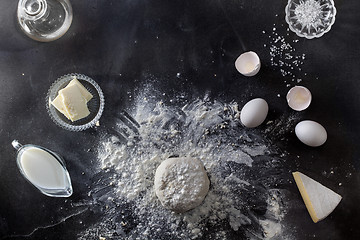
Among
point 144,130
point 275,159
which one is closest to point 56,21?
point 144,130

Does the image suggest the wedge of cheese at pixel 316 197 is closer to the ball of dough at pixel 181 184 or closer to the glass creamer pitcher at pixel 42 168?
the ball of dough at pixel 181 184

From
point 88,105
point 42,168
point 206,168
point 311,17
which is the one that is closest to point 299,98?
point 311,17

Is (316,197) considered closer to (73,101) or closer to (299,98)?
(299,98)

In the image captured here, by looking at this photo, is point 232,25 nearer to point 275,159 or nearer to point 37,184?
point 275,159

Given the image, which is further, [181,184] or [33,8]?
[33,8]

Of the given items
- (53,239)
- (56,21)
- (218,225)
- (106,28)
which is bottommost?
(218,225)

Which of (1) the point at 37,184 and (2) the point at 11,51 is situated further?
(2) the point at 11,51

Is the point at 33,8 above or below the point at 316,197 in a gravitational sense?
above
